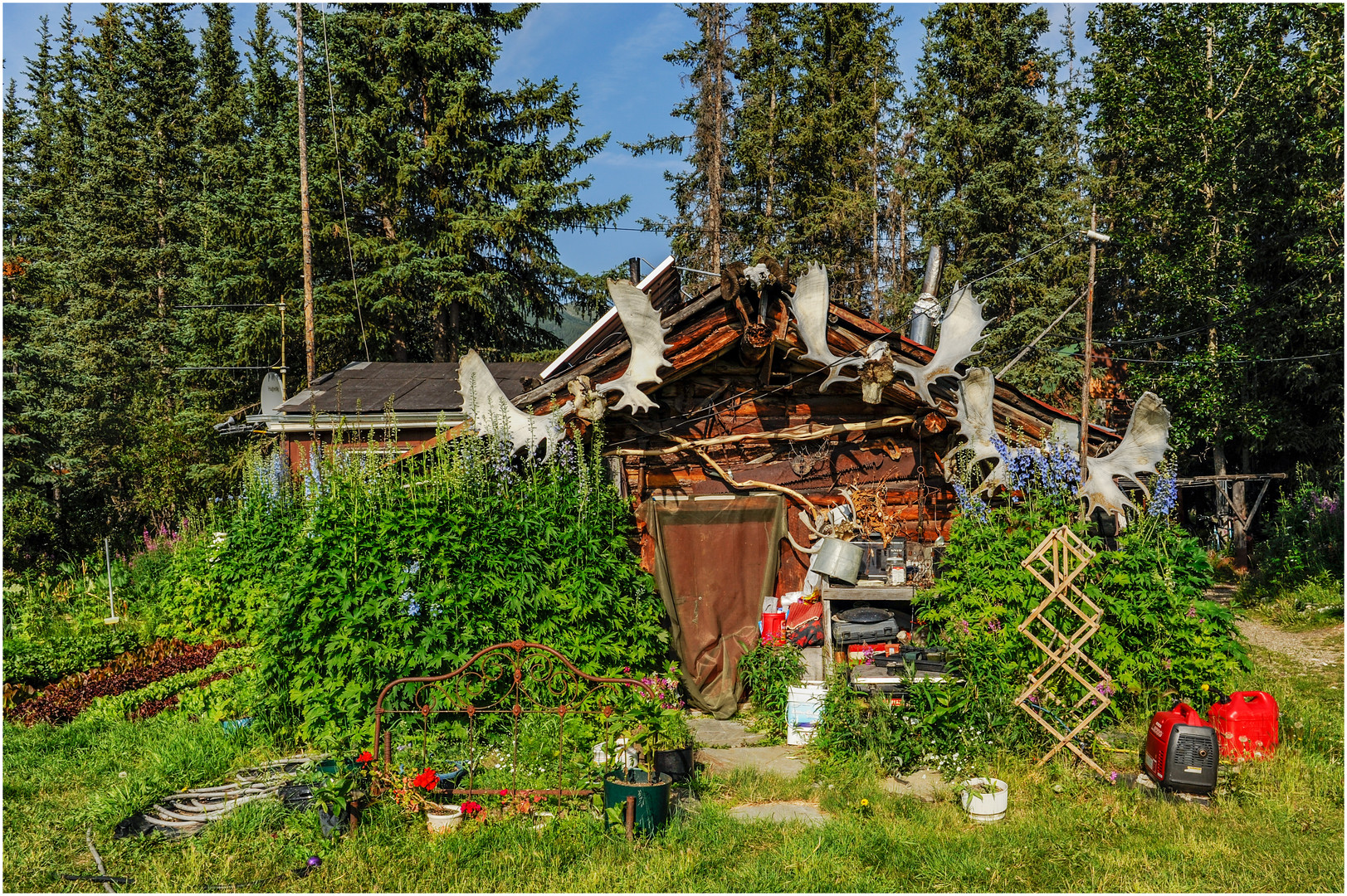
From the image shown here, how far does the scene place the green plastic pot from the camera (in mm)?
5316

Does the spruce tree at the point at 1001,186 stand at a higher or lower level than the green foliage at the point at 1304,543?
higher

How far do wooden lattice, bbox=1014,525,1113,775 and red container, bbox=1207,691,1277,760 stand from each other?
1025 millimetres

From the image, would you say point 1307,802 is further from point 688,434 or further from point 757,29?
point 757,29

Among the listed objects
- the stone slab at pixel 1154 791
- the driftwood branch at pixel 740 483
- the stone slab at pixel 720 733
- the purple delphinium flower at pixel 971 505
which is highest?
the driftwood branch at pixel 740 483

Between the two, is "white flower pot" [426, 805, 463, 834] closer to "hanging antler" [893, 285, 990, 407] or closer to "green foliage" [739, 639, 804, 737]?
"green foliage" [739, 639, 804, 737]

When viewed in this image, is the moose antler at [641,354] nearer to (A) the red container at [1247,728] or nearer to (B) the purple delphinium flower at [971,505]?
(B) the purple delphinium flower at [971,505]

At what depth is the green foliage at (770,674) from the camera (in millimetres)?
7984

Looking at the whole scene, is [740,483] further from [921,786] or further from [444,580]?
[921,786]

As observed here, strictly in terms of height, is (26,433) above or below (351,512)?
above

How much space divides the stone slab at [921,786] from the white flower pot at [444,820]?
127 inches

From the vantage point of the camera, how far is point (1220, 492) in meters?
20.9

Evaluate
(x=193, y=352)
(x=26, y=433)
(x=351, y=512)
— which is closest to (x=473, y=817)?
(x=351, y=512)

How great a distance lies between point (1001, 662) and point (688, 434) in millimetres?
3710

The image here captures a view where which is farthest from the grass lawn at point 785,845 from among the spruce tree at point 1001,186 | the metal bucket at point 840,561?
the spruce tree at point 1001,186
